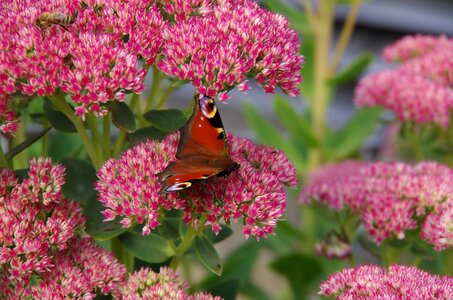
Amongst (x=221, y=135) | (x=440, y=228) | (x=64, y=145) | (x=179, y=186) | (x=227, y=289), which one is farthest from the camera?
(x=64, y=145)

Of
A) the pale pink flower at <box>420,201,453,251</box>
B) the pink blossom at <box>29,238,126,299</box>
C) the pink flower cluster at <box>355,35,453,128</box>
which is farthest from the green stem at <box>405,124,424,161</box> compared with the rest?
the pink blossom at <box>29,238,126,299</box>

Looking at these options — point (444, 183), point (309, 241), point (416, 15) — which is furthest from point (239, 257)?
point (416, 15)

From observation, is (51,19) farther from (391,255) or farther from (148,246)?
(391,255)

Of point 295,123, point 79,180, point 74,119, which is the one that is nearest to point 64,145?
point 79,180

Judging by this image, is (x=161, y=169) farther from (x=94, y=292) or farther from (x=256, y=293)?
(x=256, y=293)

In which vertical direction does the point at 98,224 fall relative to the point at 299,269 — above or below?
above

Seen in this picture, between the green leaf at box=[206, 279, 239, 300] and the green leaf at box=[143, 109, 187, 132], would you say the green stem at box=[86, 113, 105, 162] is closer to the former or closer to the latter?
the green leaf at box=[143, 109, 187, 132]
